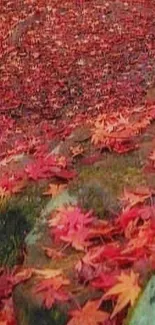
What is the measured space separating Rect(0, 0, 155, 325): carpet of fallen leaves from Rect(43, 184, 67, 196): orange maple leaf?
1cm

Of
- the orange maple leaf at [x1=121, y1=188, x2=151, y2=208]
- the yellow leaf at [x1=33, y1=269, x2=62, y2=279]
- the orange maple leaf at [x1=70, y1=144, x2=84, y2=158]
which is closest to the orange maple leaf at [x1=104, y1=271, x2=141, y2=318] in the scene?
the yellow leaf at [x1=33, y1=269, x2=62, y2=279]

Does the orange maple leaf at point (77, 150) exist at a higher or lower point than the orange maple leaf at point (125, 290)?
higher

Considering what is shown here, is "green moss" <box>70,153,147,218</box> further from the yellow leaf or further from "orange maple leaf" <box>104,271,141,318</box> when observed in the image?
"orange maple leaf" <box>104,271,141,318</box>

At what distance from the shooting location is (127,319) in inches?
130

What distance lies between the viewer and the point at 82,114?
8.81 meters

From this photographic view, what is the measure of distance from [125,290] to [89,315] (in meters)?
0.25

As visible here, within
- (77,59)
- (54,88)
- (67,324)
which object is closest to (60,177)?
(67,324)

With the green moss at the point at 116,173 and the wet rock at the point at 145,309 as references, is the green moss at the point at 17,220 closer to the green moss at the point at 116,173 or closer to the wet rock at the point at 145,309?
the green moss at the point at 116,173

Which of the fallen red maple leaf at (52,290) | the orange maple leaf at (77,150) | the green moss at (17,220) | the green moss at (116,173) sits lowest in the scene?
the green moss at (17,220)

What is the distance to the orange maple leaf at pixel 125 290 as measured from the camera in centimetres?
338

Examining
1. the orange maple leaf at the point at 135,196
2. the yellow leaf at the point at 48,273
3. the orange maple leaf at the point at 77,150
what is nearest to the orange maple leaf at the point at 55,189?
the orange maple leaf at the point at 77,150

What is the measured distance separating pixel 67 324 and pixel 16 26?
914 centimetres

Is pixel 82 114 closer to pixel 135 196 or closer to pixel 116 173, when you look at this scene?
pixel 116 173

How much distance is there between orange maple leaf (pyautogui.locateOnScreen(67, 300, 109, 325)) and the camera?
3453 mm
